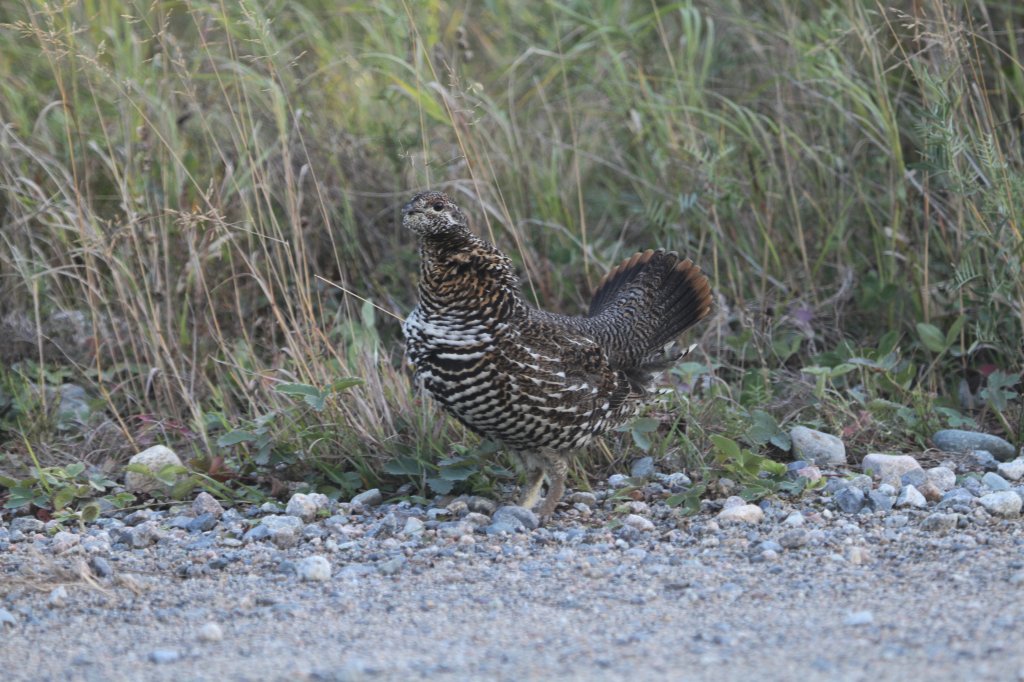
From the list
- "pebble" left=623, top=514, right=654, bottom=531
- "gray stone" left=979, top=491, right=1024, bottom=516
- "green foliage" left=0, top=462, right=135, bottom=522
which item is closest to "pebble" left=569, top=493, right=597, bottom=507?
"pebble" left=623, top=514, right=654, bottom=531

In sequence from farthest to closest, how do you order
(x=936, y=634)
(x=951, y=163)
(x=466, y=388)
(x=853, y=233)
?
1. (x=853, y=233)
2. (x=951, y=163)
3. (x=466, y=388)
4. (x=936, y=634)

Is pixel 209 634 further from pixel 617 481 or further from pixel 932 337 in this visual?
pixel 932 337

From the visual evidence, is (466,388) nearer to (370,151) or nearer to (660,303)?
(660,303)

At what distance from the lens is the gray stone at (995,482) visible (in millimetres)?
4320

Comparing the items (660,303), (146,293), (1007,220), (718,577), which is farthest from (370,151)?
(718,577)

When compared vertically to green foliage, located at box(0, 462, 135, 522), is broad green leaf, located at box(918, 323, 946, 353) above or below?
below

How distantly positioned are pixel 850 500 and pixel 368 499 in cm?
167

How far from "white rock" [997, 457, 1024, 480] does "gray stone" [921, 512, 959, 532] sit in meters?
0.75

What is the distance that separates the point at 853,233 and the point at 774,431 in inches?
61.1

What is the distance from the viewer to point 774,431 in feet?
15.7

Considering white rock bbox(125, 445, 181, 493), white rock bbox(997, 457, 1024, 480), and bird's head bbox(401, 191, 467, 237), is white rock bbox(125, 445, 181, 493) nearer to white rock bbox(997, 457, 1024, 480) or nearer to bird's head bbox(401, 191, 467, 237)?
bird's head bbox(401, 191, 467, 237)

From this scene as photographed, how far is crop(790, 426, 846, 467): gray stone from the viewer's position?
15.5 feet

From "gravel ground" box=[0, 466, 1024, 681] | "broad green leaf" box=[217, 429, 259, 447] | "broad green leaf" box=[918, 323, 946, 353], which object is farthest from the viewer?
"broad green leaf" box=[918, 323, 946, 353]

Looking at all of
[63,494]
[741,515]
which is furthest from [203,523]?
[741,515]
